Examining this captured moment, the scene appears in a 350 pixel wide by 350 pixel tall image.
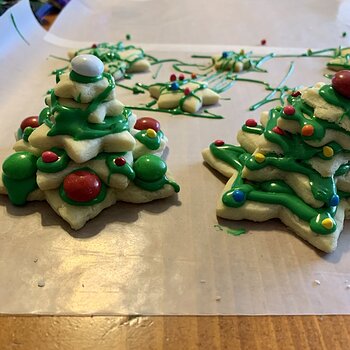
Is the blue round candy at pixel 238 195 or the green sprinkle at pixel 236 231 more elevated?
the blue round candy at pixel 238 195

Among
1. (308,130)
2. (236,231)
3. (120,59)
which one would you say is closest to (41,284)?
(236,231)

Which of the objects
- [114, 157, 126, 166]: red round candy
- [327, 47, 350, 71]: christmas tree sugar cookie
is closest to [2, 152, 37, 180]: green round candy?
[114, 157, 126, 166]: red round candy

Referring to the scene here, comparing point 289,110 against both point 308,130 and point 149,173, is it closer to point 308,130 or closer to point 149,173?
point 308,130

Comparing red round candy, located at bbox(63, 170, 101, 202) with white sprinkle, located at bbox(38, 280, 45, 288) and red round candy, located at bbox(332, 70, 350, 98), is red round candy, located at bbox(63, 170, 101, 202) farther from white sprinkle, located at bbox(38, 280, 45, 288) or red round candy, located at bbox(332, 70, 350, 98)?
red round candy, located at bbox(332, 70, 350, 98)

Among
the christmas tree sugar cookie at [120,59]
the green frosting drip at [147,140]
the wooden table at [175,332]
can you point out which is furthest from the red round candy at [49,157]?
the christmas tree sugar cookie at [120,59]

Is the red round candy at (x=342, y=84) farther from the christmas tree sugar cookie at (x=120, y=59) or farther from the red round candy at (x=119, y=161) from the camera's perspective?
the christmas tree sugar cookie at (x=120, y=59)

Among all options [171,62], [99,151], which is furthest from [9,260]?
[171,62]

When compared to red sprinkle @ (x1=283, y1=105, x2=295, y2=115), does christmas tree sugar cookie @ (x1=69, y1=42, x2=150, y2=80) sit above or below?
below

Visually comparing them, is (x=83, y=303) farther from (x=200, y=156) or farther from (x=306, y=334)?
(x=200, y=156)
